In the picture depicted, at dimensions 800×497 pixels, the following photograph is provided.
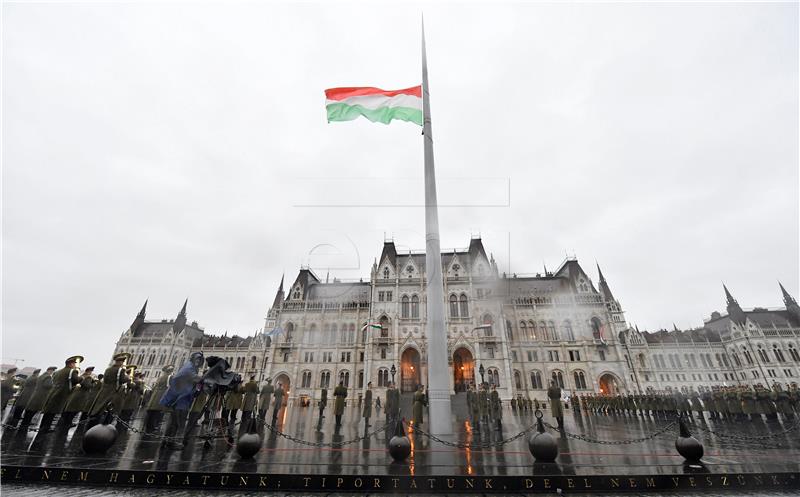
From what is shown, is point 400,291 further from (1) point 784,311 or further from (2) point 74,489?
(1) point 784,311

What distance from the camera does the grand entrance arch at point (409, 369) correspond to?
36938 mm

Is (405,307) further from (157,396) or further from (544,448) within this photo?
(544,448)

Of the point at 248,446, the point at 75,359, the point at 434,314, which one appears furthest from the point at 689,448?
the point at 75,359

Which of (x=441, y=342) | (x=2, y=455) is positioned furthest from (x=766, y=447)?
(x=2, y=455)

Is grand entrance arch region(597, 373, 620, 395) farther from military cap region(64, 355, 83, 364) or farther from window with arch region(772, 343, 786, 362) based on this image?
military cap region(64, 355, 83, 364)

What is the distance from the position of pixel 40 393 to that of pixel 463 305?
3630cm

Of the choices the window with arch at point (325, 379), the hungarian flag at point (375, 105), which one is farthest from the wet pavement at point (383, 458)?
the window with arch at point (325, 379)

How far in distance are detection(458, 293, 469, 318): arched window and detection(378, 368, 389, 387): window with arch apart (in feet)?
38.4

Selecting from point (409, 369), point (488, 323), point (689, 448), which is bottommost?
point (689, 448)

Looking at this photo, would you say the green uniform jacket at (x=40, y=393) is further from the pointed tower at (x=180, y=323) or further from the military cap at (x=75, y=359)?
the pointed tower at (x=180, y=323)

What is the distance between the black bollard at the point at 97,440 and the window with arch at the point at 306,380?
3772 centimetres

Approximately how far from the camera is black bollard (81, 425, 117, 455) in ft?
21.3

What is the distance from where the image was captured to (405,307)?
41.4 metres

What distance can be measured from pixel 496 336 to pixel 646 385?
1262 inches
